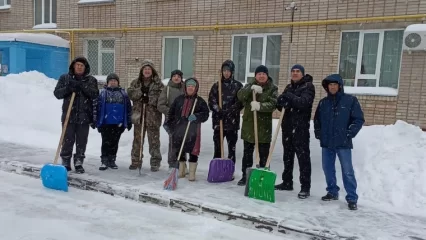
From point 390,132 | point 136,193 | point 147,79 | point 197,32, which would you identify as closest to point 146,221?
point 136,193

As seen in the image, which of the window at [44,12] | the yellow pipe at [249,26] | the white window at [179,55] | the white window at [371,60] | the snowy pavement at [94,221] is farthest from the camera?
the window at [44,12]

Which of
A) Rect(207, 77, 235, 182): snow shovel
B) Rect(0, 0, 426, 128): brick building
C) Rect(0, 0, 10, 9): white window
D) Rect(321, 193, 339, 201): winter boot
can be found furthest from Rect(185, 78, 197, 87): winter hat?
Rect(0, 0, 10, 9): white window

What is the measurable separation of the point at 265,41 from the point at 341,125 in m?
5.26

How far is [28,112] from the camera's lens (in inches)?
349

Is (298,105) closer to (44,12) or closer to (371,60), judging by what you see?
(371,60)

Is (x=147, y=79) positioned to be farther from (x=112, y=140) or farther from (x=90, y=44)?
(x=90, y=44)

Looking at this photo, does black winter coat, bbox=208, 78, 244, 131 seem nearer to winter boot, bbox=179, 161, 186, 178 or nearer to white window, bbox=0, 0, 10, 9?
winter boot, bbox=179, 161, 186, 178

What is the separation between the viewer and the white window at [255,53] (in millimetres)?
8961

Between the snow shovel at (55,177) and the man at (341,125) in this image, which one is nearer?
the man at (341,125)

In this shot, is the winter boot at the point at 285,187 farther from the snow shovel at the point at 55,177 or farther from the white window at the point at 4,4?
the white window at the point at 4,4

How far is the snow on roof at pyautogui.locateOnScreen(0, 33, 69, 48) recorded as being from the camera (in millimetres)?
11352

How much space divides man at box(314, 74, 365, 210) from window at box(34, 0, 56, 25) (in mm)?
11603

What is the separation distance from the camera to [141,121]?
539 cm

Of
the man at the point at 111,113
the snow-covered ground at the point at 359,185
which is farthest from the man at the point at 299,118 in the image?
the man at the point at 111,113
